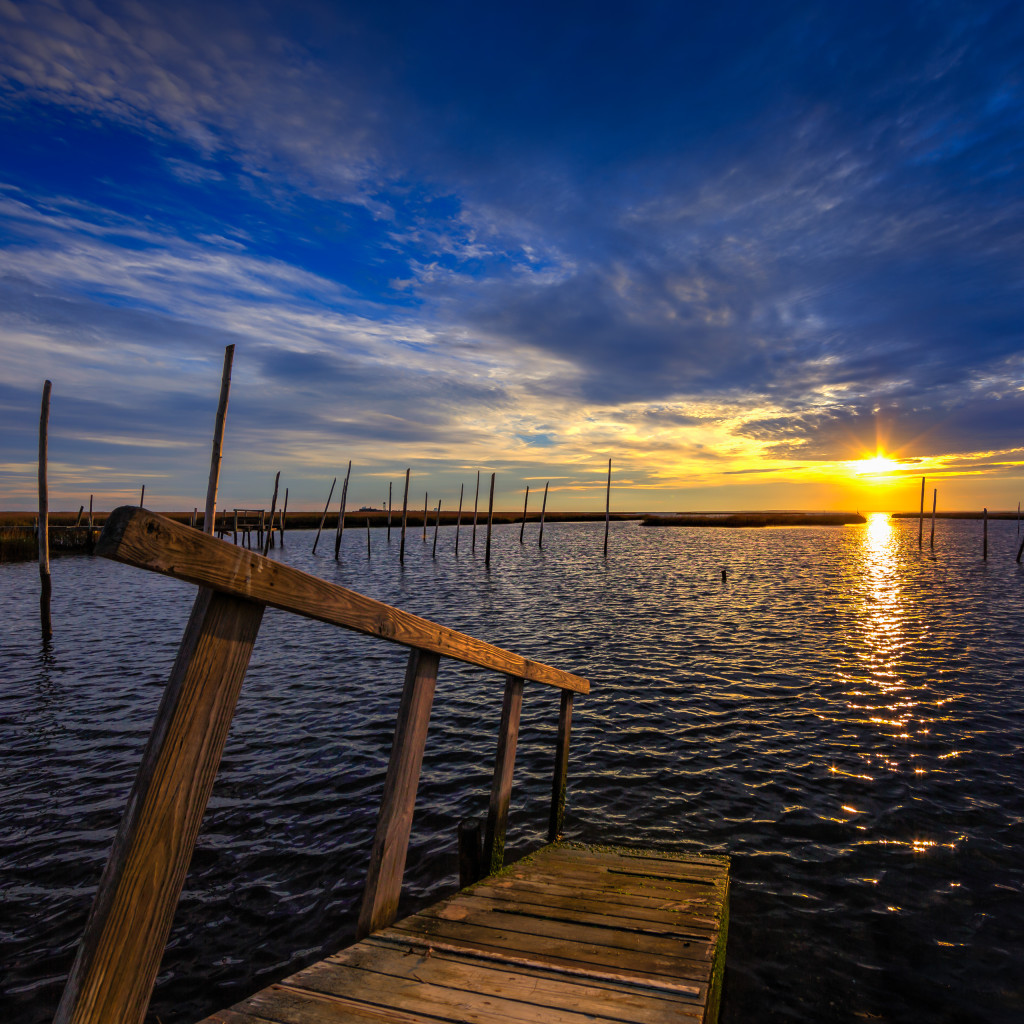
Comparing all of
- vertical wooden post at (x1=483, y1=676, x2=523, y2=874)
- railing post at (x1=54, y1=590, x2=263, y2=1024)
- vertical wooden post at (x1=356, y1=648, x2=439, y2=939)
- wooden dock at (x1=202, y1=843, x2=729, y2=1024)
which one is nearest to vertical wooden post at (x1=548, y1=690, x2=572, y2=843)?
vertical wooden post at (x1=483, y1=676, x2=523, y2=874)

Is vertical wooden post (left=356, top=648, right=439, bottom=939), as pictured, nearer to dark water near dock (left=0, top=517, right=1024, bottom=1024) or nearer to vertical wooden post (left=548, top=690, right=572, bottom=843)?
dark water near dock (left=0, top=517, right=1024, bottom=1024)

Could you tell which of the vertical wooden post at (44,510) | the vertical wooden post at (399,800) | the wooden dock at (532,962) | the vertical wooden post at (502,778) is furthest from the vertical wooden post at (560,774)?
the vertical wooden post at (44,510)

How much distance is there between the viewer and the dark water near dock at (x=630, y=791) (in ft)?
14.6

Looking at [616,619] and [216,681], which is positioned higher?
[216,681]

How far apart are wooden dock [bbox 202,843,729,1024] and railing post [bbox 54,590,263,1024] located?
0.68 m

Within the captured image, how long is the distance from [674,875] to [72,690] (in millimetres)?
10774

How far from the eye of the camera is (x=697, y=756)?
8125 millimetres

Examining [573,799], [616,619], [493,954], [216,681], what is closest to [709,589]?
[616,619]

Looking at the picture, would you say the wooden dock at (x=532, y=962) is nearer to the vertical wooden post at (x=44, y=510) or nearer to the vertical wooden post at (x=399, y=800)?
the vertical wooden post at (x=399, y=800)

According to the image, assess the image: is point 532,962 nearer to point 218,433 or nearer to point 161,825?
point 161,825

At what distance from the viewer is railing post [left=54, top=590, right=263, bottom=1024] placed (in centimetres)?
149

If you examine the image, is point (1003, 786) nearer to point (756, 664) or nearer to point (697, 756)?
point (697, 756)

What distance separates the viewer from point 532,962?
282cm

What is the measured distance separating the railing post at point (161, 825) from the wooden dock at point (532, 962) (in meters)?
0.68
